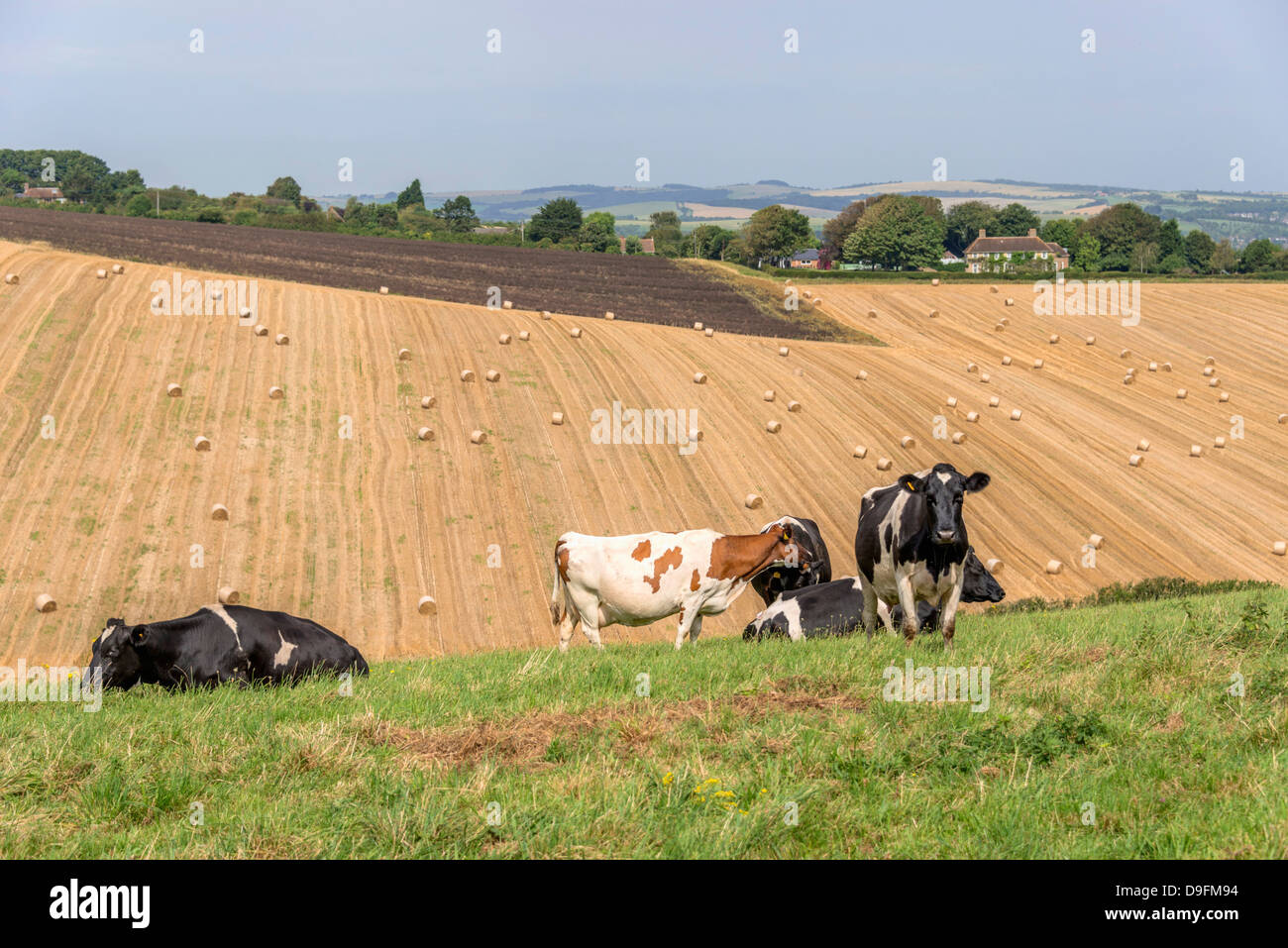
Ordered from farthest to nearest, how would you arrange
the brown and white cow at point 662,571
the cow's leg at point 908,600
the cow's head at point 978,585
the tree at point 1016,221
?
the tree at point 1016,221 → the cow's head at point 978,585 → the brown and white cow at point 662,571 → the cow's leg at point 908,600

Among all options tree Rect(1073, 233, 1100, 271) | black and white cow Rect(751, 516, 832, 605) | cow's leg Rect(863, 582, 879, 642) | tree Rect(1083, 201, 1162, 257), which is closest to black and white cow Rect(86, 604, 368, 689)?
cow's leg Rect(863, 582, 879, 642)

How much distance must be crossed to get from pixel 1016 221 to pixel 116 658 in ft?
565

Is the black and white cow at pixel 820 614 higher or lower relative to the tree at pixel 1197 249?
lower

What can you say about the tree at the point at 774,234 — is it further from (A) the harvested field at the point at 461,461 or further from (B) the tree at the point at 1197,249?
(A) the harvested field at the point at 461,461

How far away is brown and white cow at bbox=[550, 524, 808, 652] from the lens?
19.3 meters

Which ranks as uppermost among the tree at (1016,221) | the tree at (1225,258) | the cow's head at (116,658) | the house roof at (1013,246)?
the tree at (1016,221)

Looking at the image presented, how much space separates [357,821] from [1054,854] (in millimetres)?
4619

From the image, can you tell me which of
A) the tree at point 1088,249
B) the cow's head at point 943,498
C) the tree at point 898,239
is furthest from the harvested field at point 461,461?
the tree at point 1088,249

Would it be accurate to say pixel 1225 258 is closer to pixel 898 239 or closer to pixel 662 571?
pixel 898 239

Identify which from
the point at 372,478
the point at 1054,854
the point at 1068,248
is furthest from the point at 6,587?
the point at 1068,248

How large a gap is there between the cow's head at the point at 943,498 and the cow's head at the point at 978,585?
7.63 metres

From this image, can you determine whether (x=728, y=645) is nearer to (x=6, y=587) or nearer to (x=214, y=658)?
(x=214, y=658)

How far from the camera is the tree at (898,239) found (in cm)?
11312

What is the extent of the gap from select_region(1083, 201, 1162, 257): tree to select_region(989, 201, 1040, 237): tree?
26.3m
